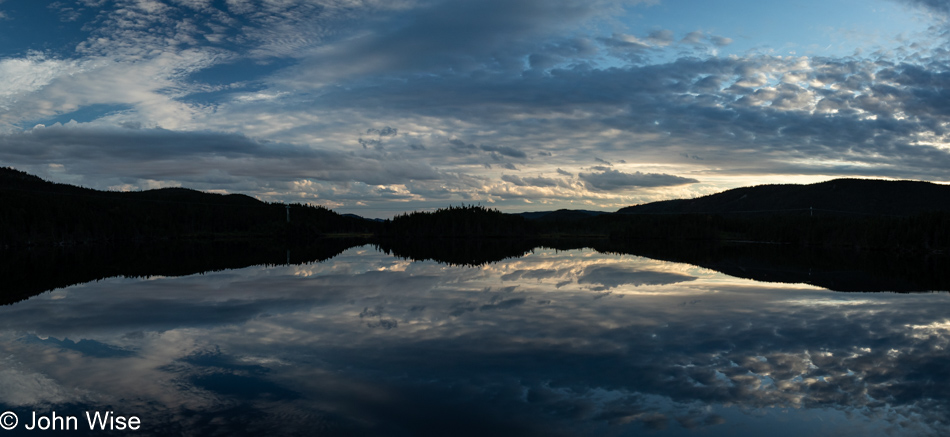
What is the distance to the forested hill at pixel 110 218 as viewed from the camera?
358 feet

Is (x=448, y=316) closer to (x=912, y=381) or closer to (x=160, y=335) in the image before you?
(x=160, y=335)

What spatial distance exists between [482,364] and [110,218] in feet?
494

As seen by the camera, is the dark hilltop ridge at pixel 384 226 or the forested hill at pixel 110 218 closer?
the dark hilltop ridge at pixel 384 226

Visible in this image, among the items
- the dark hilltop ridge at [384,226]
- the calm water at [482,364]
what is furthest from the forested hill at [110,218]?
the calm water at [482,364]

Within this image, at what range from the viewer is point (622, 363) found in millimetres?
12555

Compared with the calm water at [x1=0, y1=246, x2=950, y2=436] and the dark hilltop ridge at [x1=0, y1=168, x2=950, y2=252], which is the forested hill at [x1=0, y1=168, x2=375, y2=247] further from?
the calm water at [x1=0, y1=246, x2=950, y2=436]

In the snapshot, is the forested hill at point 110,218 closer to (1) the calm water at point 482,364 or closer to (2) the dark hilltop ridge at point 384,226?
(2) the dark hilltop ridge at point 384,226

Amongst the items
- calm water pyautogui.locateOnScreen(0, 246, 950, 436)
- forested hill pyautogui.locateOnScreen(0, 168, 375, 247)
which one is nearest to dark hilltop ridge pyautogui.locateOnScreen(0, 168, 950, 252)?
forested hill pyautogui.locateOnScreen(0, 168, 375, 247)

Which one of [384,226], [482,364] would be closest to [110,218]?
[384,226]

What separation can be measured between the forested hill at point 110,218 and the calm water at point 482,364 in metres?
102

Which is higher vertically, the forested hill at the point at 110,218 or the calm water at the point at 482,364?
the forested hill at the point at 110,218

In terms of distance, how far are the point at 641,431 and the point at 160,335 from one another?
13.8m

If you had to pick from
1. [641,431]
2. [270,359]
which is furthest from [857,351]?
[270,359]

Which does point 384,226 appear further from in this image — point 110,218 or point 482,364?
point 482,364
